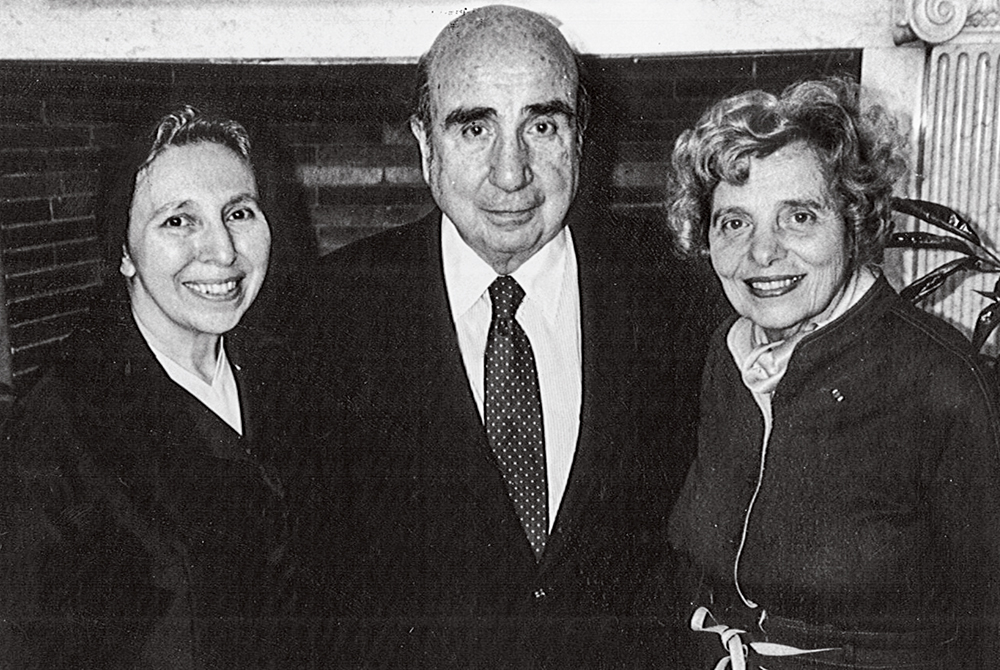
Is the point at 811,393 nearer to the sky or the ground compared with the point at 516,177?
nearer to the ground

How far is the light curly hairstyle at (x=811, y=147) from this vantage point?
1.60m

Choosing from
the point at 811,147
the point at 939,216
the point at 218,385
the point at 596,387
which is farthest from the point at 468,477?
the point at 939,216

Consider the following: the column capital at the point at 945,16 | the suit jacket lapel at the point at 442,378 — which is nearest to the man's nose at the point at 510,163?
the suit jacket lapel at the point at 442,378

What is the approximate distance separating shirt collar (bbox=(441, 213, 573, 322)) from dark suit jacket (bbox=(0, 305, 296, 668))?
35cm

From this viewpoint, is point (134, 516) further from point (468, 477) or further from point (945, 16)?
point (945, 16)

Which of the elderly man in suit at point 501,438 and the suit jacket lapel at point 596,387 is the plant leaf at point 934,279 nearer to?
the elderly man in suit at point 501,438

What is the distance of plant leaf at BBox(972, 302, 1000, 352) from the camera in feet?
5.42

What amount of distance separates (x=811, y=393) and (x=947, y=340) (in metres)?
0.24

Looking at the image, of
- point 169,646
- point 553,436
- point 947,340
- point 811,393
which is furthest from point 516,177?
point 169,646

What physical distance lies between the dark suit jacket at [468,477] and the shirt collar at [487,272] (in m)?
0.02

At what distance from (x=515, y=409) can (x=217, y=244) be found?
1.91 ft

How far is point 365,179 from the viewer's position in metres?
1.68

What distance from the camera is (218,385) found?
1.72 metres

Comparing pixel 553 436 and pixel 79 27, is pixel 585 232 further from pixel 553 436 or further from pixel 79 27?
pixel 79 27
